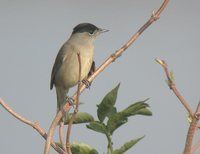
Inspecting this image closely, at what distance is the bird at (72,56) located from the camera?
115 inches

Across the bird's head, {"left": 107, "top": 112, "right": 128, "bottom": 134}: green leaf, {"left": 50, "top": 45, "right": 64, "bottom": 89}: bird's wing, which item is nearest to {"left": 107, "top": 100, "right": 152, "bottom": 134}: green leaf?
{"left": 107, "top": 112, "right": 128, "bottom": 134}: green leaf

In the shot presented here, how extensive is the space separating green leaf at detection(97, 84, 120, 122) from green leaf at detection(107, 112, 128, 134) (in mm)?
22

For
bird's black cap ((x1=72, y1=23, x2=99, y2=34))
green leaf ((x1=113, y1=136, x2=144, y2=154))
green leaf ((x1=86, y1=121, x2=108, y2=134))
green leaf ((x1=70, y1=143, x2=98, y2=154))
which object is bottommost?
green leaf ((x1=70, y1=143, x2=98, y2=154))

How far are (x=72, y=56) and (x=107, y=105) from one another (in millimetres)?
2122

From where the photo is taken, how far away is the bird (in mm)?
2926

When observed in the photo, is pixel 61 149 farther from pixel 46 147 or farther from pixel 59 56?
pixel 59 56

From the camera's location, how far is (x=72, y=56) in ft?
9.87

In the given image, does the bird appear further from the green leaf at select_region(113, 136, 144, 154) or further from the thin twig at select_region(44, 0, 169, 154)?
the green leaf at select_region(113, 136, 144, 154)

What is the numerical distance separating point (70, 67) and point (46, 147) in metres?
2.19

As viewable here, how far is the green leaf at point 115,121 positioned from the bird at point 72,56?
1.85 meters


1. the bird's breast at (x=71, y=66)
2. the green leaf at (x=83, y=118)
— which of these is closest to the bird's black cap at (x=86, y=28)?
the bird's breast at (x=71, y=66)

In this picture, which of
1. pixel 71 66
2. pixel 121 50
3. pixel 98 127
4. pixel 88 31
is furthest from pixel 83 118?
pixel 88 31

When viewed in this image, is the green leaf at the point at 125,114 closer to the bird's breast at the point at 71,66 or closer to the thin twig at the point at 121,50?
the thin twig at the point at 121,50

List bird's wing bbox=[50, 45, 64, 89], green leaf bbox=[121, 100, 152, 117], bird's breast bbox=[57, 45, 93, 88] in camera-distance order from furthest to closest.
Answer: bird's wing bbox=[50, 45, 64, 89]
bird's breast bbox=[57, 45, 93, 88]
green leaf bbox=[121, 100, 152, 117]
